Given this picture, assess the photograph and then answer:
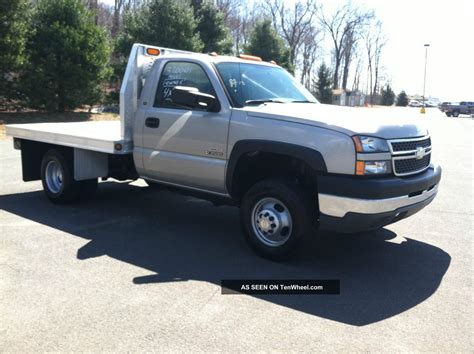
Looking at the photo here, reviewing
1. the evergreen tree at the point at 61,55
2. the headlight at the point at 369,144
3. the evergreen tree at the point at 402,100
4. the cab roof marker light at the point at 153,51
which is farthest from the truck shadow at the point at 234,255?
the evergreen tree at the point at 402,100

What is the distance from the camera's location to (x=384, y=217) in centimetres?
445

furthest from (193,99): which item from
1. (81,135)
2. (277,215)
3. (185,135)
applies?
(81,135)

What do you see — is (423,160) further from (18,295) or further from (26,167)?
(26,167)

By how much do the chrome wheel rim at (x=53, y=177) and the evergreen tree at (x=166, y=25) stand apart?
1793 cm

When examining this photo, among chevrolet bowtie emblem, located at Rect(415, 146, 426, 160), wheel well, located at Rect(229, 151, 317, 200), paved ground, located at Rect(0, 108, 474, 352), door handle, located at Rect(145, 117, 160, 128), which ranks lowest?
paved ground, located at Rect(0, 108, 474, 352)

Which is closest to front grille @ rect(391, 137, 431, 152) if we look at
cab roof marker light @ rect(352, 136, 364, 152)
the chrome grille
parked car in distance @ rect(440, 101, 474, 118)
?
the chrome grille

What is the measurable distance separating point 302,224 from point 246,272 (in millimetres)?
719

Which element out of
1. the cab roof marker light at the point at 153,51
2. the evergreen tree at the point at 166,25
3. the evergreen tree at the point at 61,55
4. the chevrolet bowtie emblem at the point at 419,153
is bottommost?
the chevrolet bowtie emblem at the point at 419,153

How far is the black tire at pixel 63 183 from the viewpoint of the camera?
6.97 m

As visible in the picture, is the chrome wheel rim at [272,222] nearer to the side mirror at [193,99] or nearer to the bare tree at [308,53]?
the side mirror at [193,99]

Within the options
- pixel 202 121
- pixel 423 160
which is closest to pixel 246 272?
pixel 202 121

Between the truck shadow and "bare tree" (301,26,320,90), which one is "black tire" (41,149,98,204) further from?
"bare tree" (301,26,320,90)

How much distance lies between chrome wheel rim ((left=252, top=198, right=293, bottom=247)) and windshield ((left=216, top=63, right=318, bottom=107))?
3.73 ft

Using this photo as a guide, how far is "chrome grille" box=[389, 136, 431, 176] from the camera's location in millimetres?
4580
